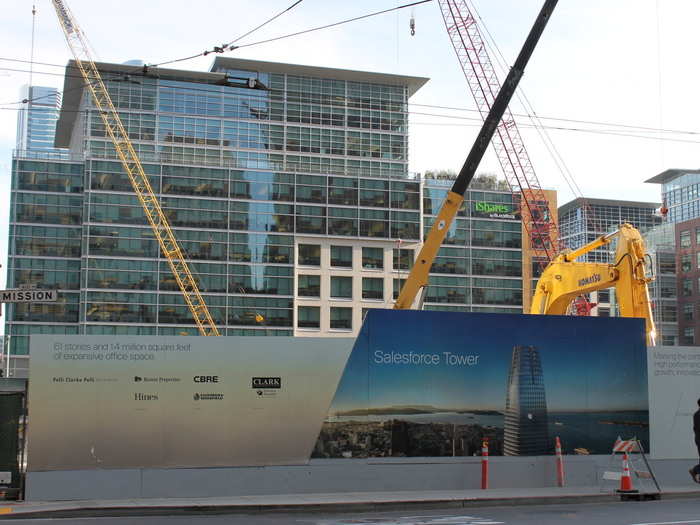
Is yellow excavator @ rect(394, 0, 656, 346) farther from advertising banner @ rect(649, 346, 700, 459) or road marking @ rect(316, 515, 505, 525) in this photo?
road marking @ rect(316, 515, 505, 525)

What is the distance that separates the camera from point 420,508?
18.8 meters

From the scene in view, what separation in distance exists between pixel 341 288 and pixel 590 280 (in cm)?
6846

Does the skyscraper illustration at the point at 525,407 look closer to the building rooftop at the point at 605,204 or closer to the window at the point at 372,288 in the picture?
the window at the point at 372,288

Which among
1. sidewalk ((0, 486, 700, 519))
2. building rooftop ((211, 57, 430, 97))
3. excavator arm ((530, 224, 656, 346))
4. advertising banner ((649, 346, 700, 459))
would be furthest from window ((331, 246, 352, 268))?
sidewalk ((0, 486, 700, 519))

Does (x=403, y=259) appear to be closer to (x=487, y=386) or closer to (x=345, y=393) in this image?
(x=487, y=386)

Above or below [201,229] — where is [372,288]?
below

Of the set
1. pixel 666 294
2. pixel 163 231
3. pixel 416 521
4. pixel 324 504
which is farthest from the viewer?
pixel 666 294

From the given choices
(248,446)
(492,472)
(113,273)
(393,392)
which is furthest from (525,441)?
(113,273)

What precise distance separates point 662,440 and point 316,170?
87.0 meters

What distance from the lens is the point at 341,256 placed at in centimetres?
10494

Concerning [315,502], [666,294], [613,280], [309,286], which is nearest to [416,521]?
[315,502]

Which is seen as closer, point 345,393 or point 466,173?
point 345,393

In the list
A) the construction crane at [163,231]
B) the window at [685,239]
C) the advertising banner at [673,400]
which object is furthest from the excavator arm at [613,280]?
the window at [685,239]

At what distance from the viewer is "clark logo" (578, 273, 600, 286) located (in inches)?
1400
